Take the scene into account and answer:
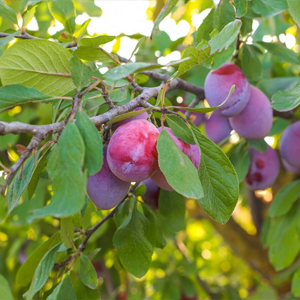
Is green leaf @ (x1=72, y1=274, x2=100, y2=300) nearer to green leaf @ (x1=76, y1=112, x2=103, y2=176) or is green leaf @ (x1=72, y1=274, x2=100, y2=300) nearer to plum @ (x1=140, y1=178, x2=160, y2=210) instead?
plum @ (x1=140, y1=178, x2=160, y2=210)

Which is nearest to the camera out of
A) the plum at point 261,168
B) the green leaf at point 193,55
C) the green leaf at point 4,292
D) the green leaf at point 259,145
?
the green leaf at point 193,55

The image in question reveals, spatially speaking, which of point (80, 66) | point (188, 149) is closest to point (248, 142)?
point (188, 149)

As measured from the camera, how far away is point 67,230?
2.08ft

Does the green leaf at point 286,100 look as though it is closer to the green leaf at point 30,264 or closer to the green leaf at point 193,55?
the green leaf at point 193,55

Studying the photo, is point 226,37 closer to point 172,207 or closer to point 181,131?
point 181,131

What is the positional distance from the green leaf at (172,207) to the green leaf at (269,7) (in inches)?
16.7

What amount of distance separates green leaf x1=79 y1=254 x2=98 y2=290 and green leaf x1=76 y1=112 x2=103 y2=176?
30 cm

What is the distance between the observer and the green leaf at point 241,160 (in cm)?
98

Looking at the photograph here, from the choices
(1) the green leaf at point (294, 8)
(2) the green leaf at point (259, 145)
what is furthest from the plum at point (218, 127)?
(1) the green leaf at point (294, 8)

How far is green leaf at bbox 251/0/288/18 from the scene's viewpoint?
0.72 metres

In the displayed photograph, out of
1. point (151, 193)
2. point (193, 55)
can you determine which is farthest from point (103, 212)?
point (193, 55)

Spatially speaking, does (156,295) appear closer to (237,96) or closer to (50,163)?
(237,96)

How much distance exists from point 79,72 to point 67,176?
17cm

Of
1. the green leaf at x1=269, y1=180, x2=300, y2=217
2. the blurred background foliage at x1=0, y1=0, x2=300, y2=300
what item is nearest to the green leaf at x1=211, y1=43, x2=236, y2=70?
the blurred background foliage at x1=0, y1=0, x2=300, y2=300
